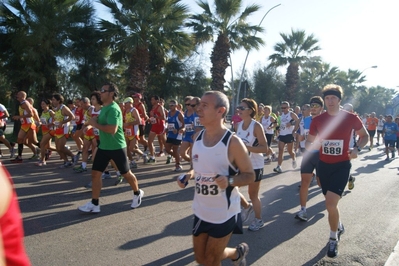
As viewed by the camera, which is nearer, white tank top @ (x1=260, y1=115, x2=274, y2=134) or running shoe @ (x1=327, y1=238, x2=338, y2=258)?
running shoe @ (x1=327, y1=238, x2=338, y2=258)

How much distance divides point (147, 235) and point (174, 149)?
5.15m

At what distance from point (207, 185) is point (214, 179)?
11 cm

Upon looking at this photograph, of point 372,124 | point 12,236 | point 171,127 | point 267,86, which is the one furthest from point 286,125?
point 267,86

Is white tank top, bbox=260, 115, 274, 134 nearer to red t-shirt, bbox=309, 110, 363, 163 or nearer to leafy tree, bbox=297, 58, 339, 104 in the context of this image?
red t-shirt, bbox=309, 110, 363, 163

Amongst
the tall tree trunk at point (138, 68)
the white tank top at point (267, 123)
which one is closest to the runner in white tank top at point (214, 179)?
the white tank top at point (267, 123)

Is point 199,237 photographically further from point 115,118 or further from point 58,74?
point 58,74

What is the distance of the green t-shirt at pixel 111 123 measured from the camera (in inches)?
222

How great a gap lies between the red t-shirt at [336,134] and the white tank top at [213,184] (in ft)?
6.63

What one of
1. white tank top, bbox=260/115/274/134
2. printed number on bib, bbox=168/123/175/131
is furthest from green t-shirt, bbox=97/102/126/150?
white tank top, bbox=260/115/274/134

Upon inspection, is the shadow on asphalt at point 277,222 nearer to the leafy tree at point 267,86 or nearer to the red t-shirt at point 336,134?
the red t-shirt at point 336,134

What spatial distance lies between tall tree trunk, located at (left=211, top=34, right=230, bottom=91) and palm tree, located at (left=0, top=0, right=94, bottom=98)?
863 centimetres

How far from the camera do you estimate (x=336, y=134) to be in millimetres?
4598

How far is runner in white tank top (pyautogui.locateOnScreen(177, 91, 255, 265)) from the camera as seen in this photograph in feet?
9.66

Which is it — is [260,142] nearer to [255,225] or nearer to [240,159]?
[255,225]
